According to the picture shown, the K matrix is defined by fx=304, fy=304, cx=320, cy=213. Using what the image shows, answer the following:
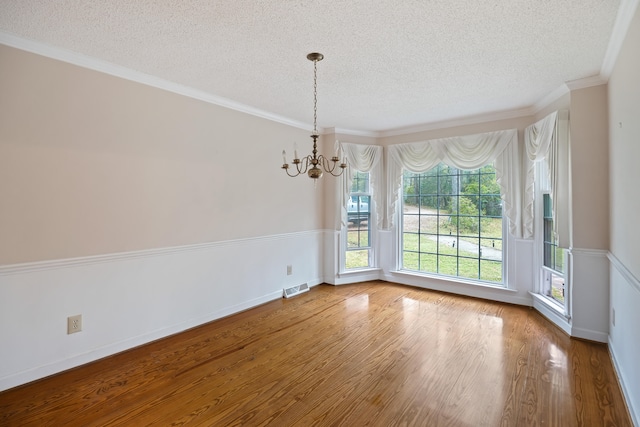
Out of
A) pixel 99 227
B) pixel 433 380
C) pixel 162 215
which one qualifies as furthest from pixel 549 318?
pixel 99 227

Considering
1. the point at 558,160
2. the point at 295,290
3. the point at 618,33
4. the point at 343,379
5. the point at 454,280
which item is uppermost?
the point at 618,33

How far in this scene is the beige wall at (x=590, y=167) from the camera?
9.55 feet

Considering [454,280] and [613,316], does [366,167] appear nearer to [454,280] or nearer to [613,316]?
[454,280]

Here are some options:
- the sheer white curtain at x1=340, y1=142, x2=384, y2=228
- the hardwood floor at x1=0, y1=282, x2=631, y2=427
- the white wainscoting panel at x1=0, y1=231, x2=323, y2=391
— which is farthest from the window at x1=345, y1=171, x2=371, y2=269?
the hardwood floor at x1=0, y1=282, x2=631, y2=427

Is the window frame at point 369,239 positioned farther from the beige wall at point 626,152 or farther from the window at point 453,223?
the beige wall at point 626,152

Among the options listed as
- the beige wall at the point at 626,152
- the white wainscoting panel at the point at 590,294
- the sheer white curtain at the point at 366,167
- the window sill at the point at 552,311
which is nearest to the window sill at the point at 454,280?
the window sill at the point at 552,311

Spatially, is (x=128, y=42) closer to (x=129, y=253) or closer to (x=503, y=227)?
(x=129, y=253)

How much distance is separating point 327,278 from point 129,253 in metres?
3.06

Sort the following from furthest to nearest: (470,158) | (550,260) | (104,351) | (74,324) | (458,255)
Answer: (458,255) < (470,158) < (550,260) < (104,351) < (74,324)

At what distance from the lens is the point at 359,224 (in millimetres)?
5273

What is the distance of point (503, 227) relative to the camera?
423 cm

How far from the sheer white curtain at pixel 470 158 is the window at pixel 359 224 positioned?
37 centimetres

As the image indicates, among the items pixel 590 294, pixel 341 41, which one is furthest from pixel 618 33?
pixel 590 294

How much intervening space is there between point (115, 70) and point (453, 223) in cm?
459
